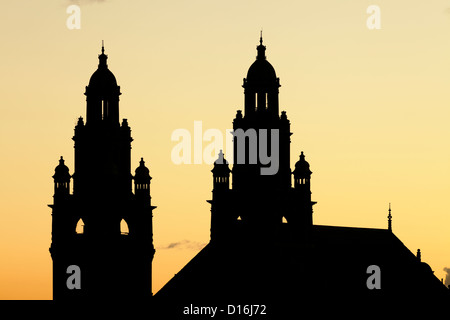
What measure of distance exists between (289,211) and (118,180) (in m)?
13.2

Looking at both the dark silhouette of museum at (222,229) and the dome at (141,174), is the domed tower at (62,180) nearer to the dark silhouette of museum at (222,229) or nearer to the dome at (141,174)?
the dark silhouette of museum at (222,229)

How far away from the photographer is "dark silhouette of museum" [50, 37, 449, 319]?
11331cm

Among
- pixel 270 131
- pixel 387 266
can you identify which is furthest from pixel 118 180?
pixel 387 266

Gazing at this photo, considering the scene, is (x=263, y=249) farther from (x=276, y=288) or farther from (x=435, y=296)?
(x=435, y=296)

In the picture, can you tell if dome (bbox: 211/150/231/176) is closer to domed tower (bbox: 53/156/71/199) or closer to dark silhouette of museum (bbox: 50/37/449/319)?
dark silhouette of museum (bbox: 50/37/449/319)

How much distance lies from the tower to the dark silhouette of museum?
2.6 inches

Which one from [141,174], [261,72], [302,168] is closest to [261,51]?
[261,72]

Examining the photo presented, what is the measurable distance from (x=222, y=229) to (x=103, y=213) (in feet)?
35.1

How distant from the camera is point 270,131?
114m

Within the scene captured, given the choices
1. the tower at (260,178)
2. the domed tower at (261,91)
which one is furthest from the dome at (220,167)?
the domed tower at (261,91)

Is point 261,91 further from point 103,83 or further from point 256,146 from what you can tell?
point 103,83

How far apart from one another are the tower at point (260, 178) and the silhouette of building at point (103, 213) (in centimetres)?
764

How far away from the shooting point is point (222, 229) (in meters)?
113

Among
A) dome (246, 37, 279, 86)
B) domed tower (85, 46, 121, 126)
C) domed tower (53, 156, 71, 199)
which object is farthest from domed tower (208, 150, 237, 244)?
domed tower (53, 156, 71, 199)
